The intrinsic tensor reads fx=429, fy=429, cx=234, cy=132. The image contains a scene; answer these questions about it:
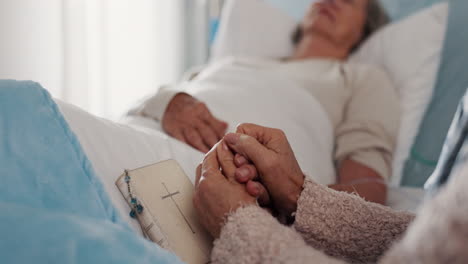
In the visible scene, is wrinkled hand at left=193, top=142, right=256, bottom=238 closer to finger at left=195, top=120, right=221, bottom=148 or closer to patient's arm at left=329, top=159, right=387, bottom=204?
finger at left=195, top=120, right=221, bottom=148

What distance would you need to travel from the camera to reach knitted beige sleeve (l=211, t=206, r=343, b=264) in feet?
1.40

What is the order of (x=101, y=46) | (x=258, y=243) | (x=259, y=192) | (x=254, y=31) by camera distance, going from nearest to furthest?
(x=258, y=243)
(x=259, y=192)
(x=101, y=46)
(x=254, y=31)

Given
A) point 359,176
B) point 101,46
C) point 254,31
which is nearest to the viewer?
point 359,176

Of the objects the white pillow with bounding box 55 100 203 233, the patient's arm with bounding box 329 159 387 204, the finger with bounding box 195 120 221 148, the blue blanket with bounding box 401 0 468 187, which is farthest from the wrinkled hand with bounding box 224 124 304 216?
the blue blanket with bounding box 401 0 468 187

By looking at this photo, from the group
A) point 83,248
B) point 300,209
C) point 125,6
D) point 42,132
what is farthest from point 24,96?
point 125,6

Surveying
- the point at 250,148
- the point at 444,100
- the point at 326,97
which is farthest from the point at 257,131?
the point at 444,100

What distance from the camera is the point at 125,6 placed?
165 centimetres

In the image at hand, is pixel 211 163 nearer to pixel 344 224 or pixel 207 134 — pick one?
pixel 344 224

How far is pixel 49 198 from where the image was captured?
49cm

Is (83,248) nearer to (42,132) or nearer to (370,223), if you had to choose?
(42,132)

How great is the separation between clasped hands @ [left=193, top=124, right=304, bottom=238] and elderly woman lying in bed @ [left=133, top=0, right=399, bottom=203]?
2cm

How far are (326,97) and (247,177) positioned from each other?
698mm

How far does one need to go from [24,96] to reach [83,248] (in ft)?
0.89

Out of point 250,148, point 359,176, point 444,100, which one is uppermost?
point 250,148
